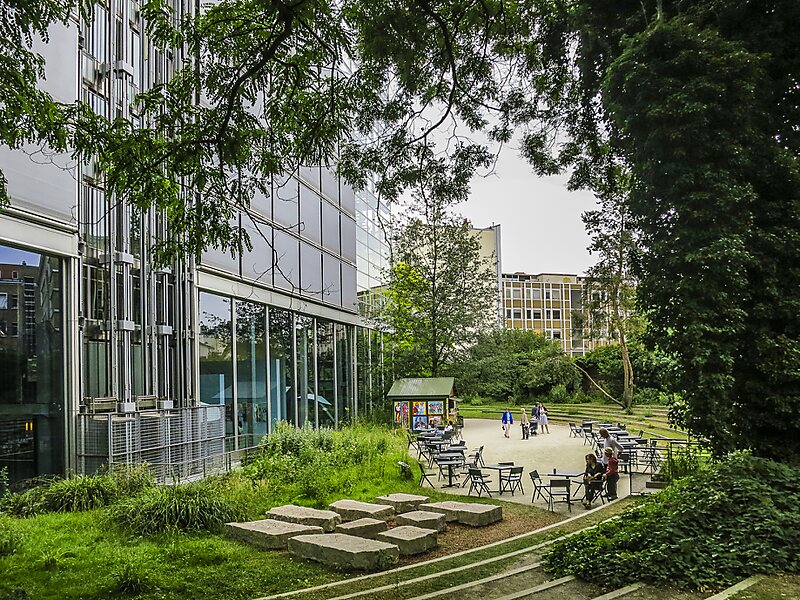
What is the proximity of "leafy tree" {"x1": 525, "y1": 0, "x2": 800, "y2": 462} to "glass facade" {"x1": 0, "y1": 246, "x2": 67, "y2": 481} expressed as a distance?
31.7 ft

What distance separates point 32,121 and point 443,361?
31930 millimetres

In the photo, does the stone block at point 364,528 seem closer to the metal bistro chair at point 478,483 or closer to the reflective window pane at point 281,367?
the metal bistro chair at point 478,483

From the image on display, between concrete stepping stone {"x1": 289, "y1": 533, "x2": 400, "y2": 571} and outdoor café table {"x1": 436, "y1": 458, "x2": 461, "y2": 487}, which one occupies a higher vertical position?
concrete stepping stone {"x1": 289, "y1": 533, "x2": 400, "y2": 571}

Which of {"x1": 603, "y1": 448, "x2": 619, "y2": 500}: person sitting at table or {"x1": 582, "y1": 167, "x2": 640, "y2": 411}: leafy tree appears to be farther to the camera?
{"x1": 582, "y1": 167, "x2": 640, "y2": 411}: leafy tree

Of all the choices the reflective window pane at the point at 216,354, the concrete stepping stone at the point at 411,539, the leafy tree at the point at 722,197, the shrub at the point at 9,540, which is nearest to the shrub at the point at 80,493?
the shrub at the point at 9,540

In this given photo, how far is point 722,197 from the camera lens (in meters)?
9.66

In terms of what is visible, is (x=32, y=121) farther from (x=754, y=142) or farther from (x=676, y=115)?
(x=754, y=142)

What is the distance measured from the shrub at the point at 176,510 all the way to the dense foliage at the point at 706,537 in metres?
5.76

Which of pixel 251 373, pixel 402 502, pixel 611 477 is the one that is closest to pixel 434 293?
pixel 251 373

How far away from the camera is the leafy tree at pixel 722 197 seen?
9633 millimetres

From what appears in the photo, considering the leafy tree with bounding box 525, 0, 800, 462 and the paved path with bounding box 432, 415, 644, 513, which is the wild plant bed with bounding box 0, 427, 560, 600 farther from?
the leafy tree with bounding box 525, 0, 800, 462

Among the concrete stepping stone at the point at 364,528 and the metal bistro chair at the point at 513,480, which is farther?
the metal bistro chair at the point at 513,480

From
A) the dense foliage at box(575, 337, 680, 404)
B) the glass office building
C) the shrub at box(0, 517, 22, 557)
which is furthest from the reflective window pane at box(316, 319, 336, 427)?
the dense foliage at box(575, 337, 680, 404)

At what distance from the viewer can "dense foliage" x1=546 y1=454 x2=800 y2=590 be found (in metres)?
7.60
